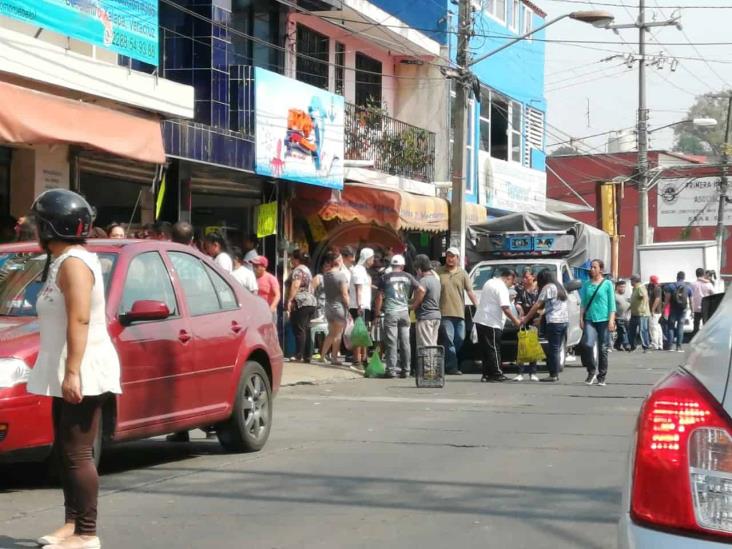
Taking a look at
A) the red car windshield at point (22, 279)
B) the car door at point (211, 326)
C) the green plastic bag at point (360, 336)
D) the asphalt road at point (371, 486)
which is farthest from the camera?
the green plastic bag at point (360, 336)

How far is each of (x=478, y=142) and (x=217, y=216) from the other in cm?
1073

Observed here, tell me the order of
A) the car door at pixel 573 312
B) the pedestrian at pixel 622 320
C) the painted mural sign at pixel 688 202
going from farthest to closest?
the painted mural sign at pixel 688 202 < the pedestrian at pixel 622 320 < the car door at pixel 573 312

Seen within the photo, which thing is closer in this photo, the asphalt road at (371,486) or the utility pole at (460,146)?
the asphalt road at (371,486)

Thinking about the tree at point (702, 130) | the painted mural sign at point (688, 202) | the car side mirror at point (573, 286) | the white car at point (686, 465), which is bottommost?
the white car at point (686, 465)

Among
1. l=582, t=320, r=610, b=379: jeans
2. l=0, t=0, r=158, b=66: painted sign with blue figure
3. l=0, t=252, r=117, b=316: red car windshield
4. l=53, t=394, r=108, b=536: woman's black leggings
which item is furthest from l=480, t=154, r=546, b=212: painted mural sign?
l=53, t=394, r=108, b=536: woman's black leggings

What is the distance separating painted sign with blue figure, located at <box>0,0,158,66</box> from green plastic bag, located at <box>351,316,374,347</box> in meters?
5.24

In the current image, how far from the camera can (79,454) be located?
19.4 ft

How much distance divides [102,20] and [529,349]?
7.49 m

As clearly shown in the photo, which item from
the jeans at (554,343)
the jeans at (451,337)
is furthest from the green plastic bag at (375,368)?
the jeans at (554,343)

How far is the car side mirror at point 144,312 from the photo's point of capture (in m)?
7.82

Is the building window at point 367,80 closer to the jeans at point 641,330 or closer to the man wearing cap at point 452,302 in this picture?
the man wearing cap at point 452,302

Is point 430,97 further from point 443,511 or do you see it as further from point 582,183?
point 582,183

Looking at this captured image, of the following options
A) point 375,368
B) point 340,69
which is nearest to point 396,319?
point 375,368

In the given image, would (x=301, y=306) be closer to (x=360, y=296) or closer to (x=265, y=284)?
(x=360, y=296)
